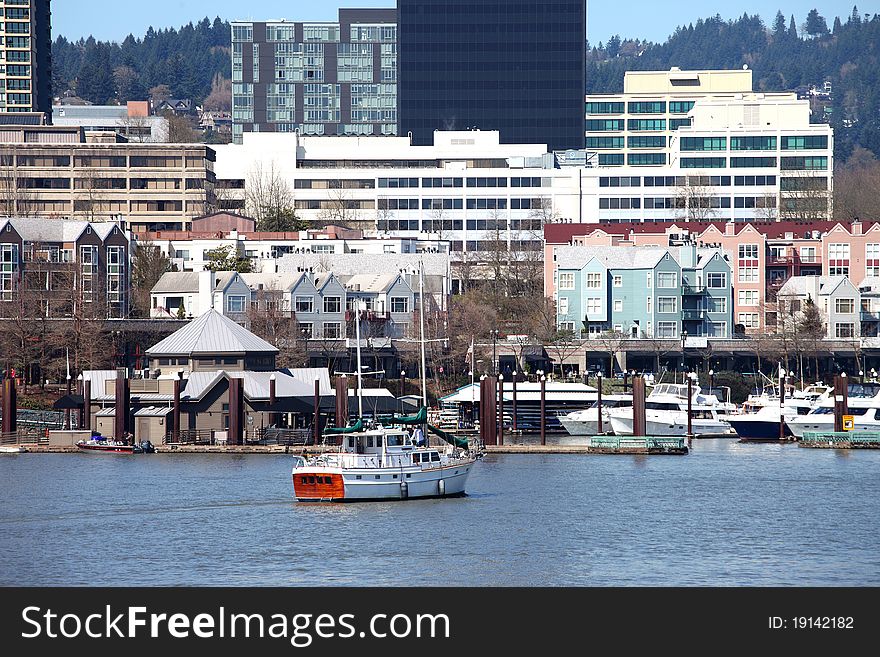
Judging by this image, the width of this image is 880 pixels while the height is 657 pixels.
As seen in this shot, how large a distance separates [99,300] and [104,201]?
62.1 meters

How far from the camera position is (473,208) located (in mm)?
196750

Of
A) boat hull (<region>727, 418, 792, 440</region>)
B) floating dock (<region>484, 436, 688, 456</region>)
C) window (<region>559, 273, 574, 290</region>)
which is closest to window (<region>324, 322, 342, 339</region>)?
window (<region>559, 273, 574, 290</region>)

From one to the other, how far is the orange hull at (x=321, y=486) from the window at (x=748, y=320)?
86.2m

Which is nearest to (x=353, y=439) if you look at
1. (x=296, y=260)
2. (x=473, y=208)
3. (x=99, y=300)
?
(x=99, y=300)

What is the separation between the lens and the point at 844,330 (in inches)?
5605

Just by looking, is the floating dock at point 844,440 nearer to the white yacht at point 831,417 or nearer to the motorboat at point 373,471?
the white yacht at point 831,417

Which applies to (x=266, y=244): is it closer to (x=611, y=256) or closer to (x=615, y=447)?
(x=611, y=256)

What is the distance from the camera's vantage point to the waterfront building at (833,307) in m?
142

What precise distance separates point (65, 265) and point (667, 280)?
52.1 meters

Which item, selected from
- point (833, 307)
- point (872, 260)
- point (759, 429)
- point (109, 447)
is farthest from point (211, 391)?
point (872, 260)

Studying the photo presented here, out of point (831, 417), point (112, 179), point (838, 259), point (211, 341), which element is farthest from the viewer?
point (112, 179)

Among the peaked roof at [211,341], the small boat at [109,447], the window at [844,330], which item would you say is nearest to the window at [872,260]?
the window at [844,330]
